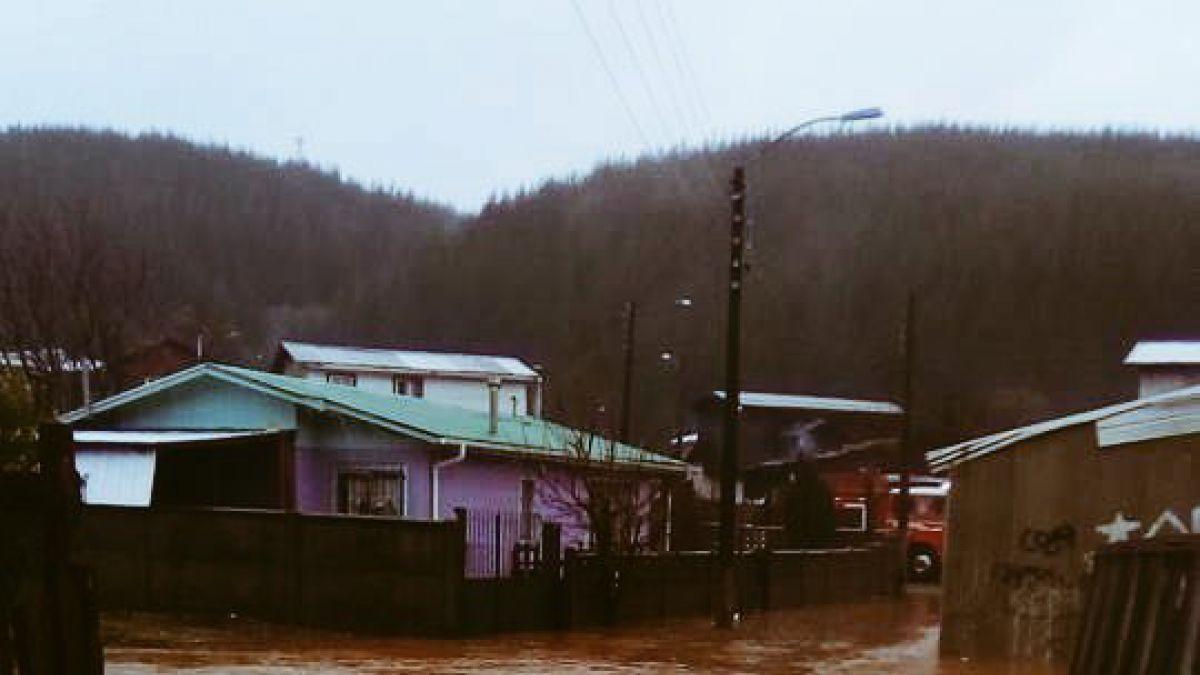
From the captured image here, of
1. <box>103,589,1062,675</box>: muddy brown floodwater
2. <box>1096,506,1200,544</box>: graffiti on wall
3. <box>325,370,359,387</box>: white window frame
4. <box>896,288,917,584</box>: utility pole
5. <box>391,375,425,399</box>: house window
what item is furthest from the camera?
<box>391,375,425,399</box>: house window

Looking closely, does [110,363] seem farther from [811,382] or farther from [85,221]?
[811,382]

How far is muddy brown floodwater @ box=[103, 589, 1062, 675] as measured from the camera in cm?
1691

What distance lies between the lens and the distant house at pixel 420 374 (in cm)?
6879

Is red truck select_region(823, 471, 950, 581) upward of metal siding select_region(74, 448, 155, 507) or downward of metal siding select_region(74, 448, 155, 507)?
downward

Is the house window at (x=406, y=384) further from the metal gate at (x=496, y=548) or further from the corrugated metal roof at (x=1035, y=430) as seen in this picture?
the corrugated metal roof at (x=1035, y=430)

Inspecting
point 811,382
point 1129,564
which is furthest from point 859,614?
point 811,382

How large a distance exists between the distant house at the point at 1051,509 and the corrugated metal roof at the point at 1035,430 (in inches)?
0.7

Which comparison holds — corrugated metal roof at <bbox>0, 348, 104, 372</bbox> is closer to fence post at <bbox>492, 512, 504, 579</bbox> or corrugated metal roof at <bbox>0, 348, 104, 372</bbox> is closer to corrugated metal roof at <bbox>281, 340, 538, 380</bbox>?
fence post at <bbox>492, 512, 504, 579</bbox>

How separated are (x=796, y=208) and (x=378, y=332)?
87.8 ft

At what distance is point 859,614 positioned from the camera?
3188 centimetres

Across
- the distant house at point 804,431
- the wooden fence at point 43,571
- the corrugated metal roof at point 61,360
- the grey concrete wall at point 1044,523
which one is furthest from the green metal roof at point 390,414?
the distant house at point 804,431

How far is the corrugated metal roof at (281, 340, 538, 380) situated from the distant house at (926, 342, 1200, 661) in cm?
4894

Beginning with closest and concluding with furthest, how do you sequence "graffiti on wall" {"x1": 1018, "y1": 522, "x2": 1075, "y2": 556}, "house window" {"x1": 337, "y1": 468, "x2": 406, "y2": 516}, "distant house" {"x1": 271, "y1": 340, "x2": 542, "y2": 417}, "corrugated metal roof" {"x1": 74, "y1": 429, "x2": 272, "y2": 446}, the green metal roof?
"graffiti on wall" {"x1": 1018, "y1": 522, "x2": 1075, "y2": 556}
"corrugated metal roof" {"x1": 74, "y1": 429, "x2": 272, "y2": 446}
the green metal roof
"house window" {"x1": 337, "y1": 468, "x2": 406, "y2": 516}
"distant house" {"x1": 271, "y1": 340, "x2": 542, "y2": 417}

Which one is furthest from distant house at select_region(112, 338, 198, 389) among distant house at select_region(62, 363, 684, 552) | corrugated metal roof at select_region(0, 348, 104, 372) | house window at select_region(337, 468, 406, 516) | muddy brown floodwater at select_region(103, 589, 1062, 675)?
muddy brown floodwater at select_region(103, 589, 1062, 675)
